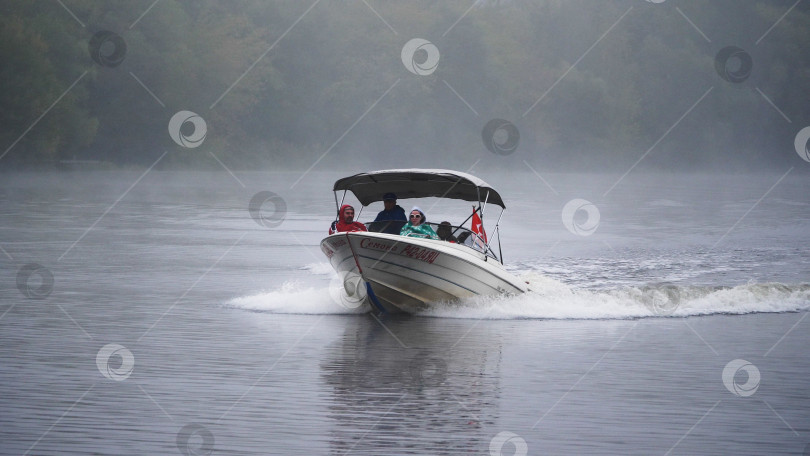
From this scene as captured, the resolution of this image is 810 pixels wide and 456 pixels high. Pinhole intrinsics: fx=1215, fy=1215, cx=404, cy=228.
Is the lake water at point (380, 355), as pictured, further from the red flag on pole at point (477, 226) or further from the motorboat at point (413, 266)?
the red flag on pole at point (477, 226)

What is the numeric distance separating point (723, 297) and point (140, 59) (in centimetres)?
7201

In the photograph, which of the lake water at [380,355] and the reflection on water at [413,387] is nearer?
the reflection on water at [413,387]

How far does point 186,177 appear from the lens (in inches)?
3460

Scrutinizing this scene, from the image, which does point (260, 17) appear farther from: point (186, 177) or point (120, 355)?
point (120, 355)

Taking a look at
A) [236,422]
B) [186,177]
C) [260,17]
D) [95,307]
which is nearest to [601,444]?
[236,422]

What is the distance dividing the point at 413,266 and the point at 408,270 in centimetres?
11
